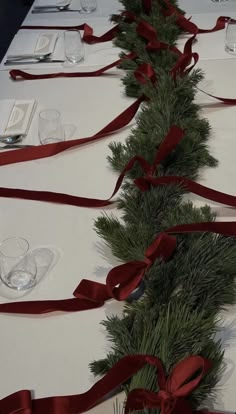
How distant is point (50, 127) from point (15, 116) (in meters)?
0.14

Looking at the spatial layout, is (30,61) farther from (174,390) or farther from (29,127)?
(174,390)

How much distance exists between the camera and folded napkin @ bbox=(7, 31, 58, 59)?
1544 millimetres

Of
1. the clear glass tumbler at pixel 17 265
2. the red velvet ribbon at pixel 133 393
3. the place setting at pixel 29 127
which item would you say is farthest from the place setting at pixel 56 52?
the red velvet ribbon at pixel 133 393

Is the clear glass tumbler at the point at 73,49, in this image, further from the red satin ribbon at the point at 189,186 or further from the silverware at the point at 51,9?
the red satin ribbon at the point at 189,186

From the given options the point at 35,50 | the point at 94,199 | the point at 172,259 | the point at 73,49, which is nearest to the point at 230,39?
the point at 73,49

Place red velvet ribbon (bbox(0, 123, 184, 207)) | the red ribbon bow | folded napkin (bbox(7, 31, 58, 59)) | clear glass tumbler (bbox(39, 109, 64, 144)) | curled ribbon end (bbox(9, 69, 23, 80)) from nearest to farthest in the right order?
the red ribbon bow → red velvet ribbon (bbox(0, 123, 184, 207)) → clear glass tumbler (bbox(39, 109, 64, 144)) → curled ribbon end (bbox(9, 69, 23, 80)) → folded napkin (bbox(7, 31, 58, 59))

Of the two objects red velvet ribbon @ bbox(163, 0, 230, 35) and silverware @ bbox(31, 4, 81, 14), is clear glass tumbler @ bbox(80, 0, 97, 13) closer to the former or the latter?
silverware @ bbox(31, 4, 81, 14)

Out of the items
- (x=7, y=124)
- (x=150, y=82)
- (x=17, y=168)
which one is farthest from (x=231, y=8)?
(x=17, y=168)

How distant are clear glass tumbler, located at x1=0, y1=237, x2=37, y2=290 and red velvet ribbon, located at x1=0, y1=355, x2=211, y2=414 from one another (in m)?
0.21

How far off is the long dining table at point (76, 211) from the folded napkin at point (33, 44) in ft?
0.25

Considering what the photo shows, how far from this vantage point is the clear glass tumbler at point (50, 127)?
1.15 m

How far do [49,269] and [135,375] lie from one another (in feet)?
0.91

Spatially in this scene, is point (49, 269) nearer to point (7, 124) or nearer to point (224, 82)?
point (7, 124)

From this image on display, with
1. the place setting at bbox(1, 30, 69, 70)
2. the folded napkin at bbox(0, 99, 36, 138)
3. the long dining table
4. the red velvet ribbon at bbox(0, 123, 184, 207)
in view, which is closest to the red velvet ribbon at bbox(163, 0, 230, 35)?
the long dining table
